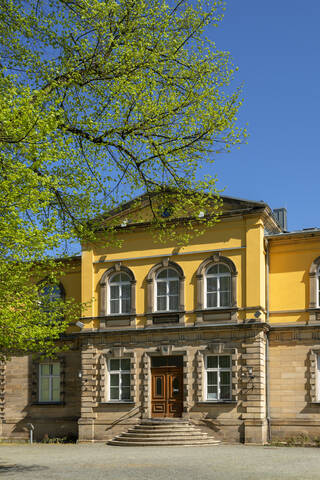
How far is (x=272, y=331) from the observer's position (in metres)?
27.2

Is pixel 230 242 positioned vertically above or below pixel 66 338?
above

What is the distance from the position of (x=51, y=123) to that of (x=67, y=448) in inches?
623

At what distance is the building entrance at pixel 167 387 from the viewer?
2772 centimetres

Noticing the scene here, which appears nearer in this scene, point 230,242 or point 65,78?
point 65,78

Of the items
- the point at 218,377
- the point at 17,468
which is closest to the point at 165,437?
the point at 218,377

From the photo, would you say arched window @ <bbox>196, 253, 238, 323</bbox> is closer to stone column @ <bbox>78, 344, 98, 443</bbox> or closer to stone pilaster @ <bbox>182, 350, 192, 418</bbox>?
stone pilaster @ <bbox>182, 350, 192, 418</bbox>

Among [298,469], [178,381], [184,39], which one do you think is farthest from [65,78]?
[178,381]

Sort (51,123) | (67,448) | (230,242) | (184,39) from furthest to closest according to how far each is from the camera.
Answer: (230,242), (67,448), (184,39), (51,123)

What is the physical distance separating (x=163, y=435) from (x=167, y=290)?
5.57 metres

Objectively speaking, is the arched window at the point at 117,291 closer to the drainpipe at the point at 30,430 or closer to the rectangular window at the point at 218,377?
the rectangular window at the point at 218,377

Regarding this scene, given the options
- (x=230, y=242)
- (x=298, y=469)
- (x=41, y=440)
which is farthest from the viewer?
(x=41, y=440)

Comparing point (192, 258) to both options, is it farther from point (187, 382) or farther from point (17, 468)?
point (17, 468)

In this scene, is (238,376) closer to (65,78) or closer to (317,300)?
(317,300)

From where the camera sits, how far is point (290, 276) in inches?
1077
